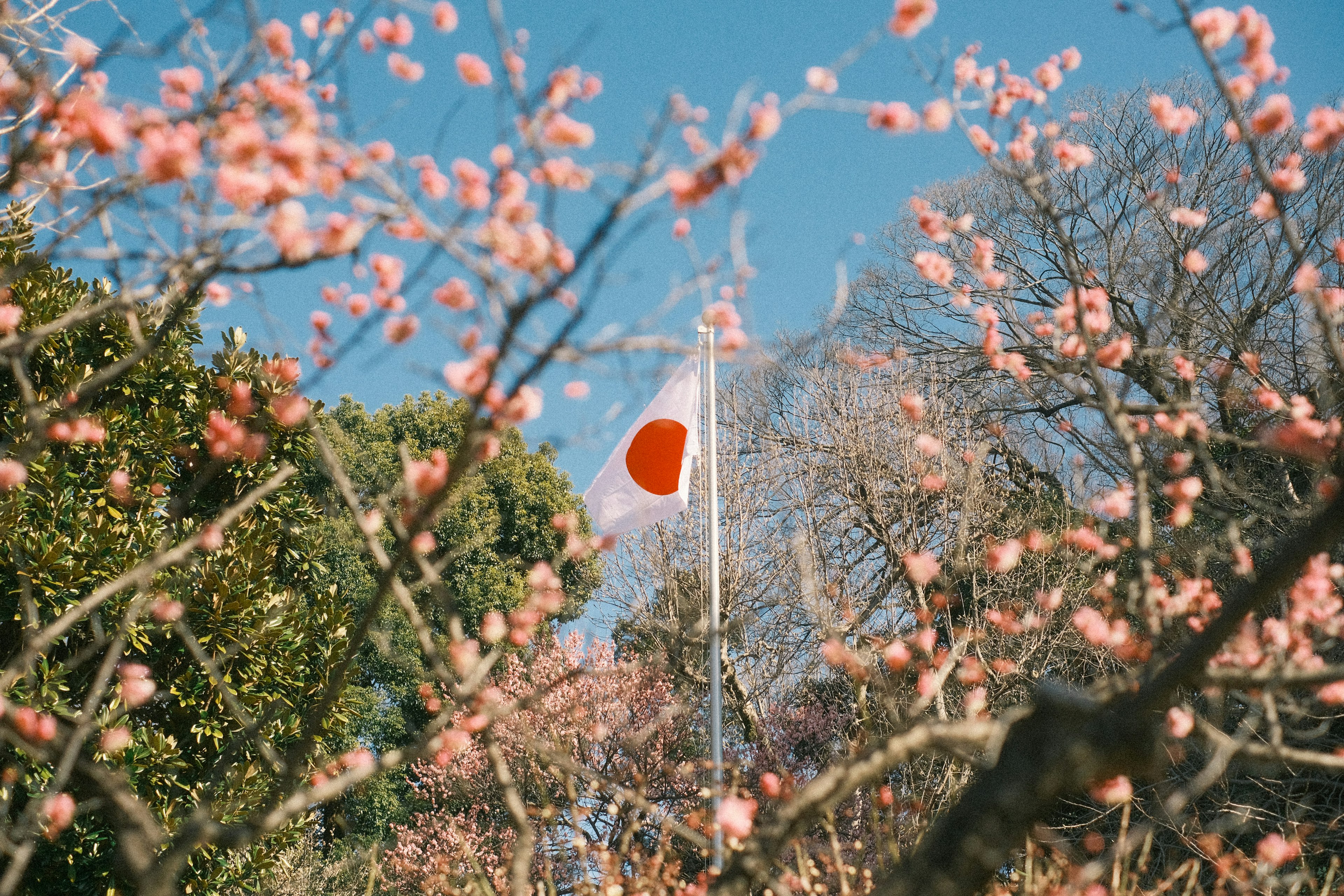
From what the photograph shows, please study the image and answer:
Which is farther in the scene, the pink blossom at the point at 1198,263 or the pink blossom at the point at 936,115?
the pink blossom at the point at 1198,263

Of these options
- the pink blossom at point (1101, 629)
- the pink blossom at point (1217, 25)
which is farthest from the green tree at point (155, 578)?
the pink blossom at point (1101, 629)

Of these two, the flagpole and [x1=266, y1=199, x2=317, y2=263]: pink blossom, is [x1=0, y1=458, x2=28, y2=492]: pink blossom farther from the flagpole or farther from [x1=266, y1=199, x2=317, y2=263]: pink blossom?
the flagpole

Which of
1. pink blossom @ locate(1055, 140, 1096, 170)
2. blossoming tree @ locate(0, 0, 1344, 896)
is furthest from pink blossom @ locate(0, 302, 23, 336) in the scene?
pink blossom @ locate(1055, 140, 1096, 170)

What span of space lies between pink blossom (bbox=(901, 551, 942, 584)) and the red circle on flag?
7.23ft

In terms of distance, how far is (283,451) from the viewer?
7070 mm

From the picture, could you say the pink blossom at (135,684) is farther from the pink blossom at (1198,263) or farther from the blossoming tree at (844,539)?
the pink blossom at (1198,263)

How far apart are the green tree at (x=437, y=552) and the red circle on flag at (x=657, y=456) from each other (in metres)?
5.16

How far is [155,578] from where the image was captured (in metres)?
5.27

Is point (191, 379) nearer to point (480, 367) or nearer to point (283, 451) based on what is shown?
point (283, 451)

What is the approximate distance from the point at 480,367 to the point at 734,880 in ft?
4.53

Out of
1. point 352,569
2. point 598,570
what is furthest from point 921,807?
point 352,569

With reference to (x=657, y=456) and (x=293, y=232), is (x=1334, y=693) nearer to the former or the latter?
(x=293, y=232)

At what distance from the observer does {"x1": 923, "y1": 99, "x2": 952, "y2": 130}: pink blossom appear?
134 inches

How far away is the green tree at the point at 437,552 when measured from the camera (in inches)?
548
